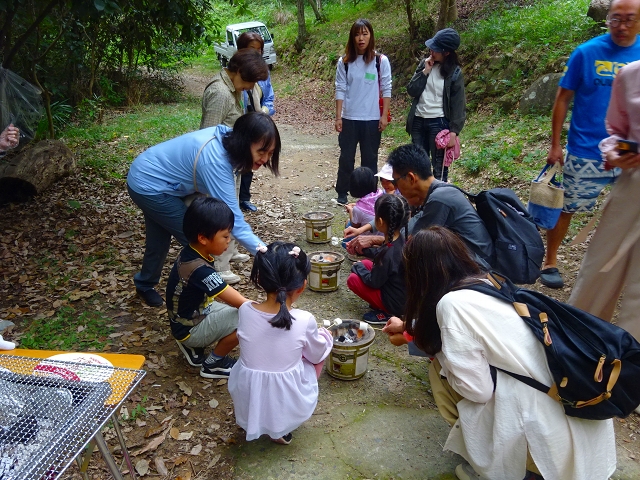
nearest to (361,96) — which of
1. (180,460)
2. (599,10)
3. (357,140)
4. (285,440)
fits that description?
(357,140)

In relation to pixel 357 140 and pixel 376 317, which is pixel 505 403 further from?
pixel 357 140

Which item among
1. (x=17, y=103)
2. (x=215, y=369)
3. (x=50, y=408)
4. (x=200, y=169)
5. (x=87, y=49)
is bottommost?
(x=215, y=369)

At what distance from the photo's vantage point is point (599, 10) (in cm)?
847

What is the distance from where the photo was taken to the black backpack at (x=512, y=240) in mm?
3328

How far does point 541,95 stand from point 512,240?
5.95 metres

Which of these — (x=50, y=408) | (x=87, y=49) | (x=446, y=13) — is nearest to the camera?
(x=50, y=408)

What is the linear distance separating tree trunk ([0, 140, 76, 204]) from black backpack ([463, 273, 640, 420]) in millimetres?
6841

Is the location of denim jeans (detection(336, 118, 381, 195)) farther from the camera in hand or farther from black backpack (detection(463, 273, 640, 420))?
black backpack (detection(463, 273, 640, 420))

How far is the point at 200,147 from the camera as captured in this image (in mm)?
3516

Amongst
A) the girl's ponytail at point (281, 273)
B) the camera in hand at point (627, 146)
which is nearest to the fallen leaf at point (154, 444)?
the girl's ponytail at point (281, 273)

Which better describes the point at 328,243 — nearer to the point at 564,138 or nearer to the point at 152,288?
the point at 152,288

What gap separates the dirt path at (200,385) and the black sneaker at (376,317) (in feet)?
0.48

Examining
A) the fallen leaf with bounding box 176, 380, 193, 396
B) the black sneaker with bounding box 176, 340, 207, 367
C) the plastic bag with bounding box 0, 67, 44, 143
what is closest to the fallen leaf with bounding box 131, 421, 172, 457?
the fallen leaf with bounding box 176, 380, 193, 396

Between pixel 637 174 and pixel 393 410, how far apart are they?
215cm
